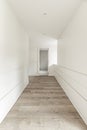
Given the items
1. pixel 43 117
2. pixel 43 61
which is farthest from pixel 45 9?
pixel 43 61

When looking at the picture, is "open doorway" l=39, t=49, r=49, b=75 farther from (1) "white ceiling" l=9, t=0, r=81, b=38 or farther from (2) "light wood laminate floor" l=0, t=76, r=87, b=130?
(2) "light wood laminate floor" l=0, t=76, r=87, b=130

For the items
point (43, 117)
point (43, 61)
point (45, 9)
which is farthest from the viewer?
point (43, 61)

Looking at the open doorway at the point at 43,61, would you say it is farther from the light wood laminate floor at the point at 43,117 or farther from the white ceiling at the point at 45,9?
the light wood laminate floor at the point at 43,117

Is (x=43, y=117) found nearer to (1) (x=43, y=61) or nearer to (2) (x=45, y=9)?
(2) (x=45, y=9)

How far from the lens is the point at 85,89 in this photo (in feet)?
8.62

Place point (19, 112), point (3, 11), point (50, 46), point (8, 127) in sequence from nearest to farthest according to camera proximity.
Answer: point (8, 127) → point (3, 11) → point (19, 112) → point (50, 46)

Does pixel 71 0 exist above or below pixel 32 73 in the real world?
above

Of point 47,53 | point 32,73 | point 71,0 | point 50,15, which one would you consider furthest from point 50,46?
point 71,0

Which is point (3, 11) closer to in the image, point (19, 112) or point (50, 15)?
point (50, 15)

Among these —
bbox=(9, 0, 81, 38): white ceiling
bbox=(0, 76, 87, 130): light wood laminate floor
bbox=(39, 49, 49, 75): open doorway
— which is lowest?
bbox=(0, 76, 87, 130): light wood laminate floor

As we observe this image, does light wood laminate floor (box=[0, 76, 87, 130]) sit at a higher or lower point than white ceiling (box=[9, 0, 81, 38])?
lower

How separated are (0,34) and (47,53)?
23.2 feet

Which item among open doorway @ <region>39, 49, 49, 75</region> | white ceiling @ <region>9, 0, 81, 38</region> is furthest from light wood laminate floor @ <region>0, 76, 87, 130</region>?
open doorway @ <region>39, 49, 49, 75</region>

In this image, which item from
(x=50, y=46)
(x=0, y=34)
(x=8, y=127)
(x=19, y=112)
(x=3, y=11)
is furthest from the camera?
(x=50, y=46)
